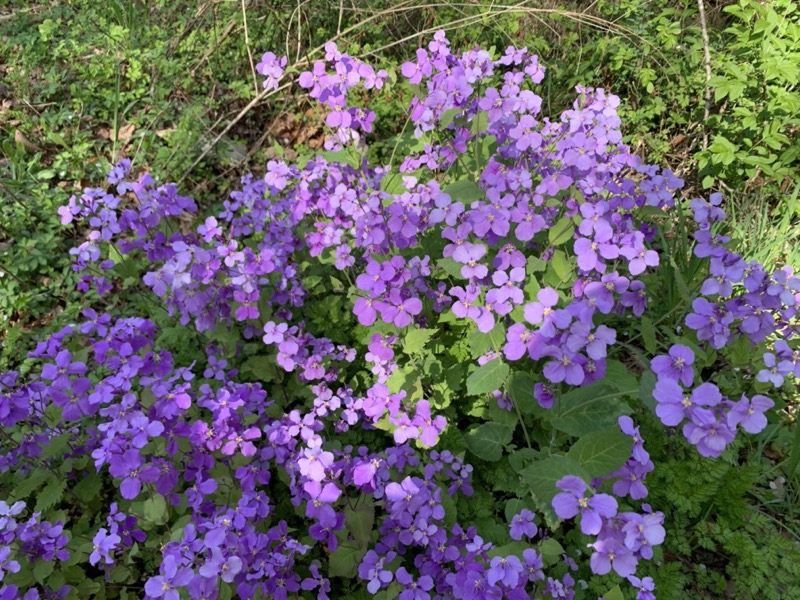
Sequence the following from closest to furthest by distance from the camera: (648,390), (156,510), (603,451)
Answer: (603,451) < (648,390) < (156,510)

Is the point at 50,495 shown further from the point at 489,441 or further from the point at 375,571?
the point at 489,441

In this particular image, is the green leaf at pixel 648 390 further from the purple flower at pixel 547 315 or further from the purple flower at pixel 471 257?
the purple flower at pixel 471 257

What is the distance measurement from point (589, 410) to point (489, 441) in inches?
16.4

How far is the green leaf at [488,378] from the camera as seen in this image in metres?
1.65

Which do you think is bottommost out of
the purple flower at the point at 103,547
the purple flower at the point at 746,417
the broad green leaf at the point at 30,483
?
the broad green leaf at the point at 30,483

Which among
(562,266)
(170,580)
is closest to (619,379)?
(562,266)

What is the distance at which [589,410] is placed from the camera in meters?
1.63

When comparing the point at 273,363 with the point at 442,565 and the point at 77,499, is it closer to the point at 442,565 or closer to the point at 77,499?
the point at 77,499

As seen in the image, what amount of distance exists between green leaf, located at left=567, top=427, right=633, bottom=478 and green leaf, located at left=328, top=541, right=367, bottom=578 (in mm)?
885

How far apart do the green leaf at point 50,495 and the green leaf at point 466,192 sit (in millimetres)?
1808

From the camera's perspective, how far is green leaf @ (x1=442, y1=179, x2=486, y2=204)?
2.05 m

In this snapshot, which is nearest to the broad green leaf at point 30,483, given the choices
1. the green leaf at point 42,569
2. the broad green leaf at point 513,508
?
the green leaf at point 42,569

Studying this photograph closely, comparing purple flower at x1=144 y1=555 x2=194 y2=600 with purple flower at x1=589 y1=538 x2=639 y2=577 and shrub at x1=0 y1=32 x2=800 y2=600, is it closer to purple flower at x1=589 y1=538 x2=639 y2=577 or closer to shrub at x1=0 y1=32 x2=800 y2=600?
shrub at x1=0 y1=32 x2=800 y2=600

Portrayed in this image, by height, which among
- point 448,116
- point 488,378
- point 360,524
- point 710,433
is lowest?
point 360,524
